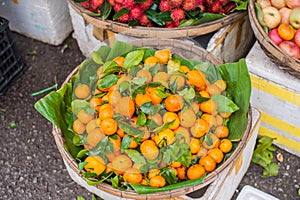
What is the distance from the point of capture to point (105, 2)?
6.73 feet

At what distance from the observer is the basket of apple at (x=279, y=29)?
5.98 feet

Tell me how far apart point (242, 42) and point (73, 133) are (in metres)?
0.99

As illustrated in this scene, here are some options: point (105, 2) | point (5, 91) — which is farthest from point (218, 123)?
point (5, 91)

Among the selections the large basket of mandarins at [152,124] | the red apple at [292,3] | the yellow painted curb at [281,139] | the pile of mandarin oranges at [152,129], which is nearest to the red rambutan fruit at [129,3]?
the large basket of mandarins at [152,124]

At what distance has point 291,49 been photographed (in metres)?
1.84

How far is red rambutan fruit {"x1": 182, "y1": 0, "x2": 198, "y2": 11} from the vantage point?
1.95 metres

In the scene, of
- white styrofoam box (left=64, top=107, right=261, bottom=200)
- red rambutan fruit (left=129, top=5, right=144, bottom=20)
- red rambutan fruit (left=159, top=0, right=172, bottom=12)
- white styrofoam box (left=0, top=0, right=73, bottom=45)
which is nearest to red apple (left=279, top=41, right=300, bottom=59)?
white styrofoam box (left=64, top=107, right=261, bottom=200)

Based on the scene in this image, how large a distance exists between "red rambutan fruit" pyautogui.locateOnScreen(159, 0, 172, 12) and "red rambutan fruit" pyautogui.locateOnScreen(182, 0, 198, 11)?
0.19 ft

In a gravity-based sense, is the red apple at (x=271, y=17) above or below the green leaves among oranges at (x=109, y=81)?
above

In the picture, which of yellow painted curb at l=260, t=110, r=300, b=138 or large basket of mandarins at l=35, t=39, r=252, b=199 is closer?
large basket of mandarins at l=35, t=39, r=252, b=199

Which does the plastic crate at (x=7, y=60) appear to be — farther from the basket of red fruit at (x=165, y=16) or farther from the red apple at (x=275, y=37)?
the red apple at (x=275, y=37)

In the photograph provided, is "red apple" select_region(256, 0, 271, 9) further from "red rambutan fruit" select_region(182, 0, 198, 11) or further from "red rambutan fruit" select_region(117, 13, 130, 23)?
"red rambutan fruit" select_region(117, 13, 130, 23)

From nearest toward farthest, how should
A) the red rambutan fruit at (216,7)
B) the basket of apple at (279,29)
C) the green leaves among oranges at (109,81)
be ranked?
the green leaves among oranges at (109,81) < the basket of apple at (279,29) < the red rambutan fruit at (216,7)

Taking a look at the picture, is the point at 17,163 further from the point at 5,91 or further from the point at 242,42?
the point at 242,42
